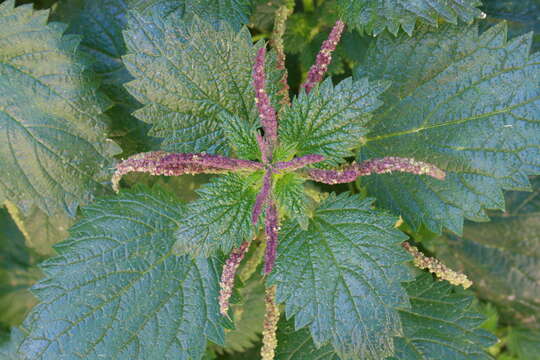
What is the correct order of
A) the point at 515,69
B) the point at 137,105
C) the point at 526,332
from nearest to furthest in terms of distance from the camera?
the point at 515,69 < the point at 137,105 < the point at 526,332

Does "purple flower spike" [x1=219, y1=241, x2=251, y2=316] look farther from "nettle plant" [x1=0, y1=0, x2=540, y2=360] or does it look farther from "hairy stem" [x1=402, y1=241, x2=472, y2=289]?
"hairy stem" [x1=402, y1=241, x2=472, y2=289]

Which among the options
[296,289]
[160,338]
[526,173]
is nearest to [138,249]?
[160,338]

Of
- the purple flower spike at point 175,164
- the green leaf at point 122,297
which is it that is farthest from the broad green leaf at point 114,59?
the purple flower spike at point 175,164

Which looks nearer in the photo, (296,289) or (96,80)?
(296,289)

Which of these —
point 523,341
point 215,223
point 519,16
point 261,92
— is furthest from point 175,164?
point 523,341

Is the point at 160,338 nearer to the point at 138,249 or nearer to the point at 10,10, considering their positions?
the point at 138,249

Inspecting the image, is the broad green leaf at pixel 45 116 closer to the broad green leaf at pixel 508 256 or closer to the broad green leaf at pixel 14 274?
the broad green leaf at pixel 14 274

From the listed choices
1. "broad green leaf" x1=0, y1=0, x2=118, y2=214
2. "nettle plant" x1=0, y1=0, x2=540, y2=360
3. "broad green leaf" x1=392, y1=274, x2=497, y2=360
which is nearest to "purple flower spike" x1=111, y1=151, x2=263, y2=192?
"nettle plant" x1=0, y1=0, x2=540, y2=360
